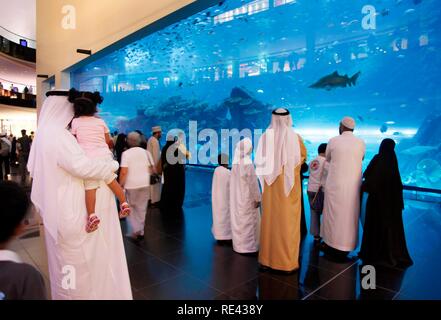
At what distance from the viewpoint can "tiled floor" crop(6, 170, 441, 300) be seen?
10.1 feet

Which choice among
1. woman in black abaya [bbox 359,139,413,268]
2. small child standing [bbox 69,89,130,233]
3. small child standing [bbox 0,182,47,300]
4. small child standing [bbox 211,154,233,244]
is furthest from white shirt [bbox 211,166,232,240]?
small child standing [bbox 0,182,47,300]

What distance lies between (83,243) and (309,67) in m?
22.5

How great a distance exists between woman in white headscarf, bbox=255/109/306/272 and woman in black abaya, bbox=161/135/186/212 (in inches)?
127

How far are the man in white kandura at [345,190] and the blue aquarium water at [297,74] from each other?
928 centimetres

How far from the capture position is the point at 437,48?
46.9 feet

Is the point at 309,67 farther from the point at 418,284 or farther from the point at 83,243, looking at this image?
the point at 83,243

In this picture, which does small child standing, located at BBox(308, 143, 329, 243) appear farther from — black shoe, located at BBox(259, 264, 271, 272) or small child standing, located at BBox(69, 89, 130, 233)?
small child standing, located at BBox(69, 89, 130, 233)

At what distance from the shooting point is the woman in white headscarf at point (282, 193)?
3.53 m

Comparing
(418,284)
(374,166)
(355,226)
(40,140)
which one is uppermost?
(40,140)

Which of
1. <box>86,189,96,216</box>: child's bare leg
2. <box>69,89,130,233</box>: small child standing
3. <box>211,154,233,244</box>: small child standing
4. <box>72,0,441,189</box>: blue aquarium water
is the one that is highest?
<box>72,0,441,189</box>: blue aquarium water

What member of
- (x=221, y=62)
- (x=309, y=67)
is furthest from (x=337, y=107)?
(x=221, y=62)

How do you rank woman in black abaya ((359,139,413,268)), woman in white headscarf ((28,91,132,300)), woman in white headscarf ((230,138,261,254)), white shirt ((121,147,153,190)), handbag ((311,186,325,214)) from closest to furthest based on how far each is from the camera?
woman in white headscarf ((28,91,132,300)) → woman in black abaya ((359,139,413,268)) → woman in white headscarf ((230,138,261,254)) → handbag ((311,186,325,214)) → white shirt ((121,147,153,190))

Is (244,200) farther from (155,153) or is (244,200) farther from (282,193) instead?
(155,153)

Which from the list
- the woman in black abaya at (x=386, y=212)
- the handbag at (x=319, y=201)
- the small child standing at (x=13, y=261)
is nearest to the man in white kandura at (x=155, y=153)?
the handbag at (x=319, y=201)
